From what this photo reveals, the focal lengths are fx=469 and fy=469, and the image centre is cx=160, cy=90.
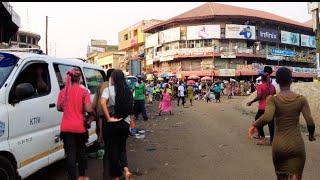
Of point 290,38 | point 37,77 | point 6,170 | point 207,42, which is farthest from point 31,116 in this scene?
point 290,38

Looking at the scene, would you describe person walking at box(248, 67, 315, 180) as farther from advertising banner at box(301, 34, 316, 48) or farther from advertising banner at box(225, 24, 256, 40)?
advertising banner at box(301, 34, 316, 48)

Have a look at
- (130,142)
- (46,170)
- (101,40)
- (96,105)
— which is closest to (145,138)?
(130,142)

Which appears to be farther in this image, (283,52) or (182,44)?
(283,52)

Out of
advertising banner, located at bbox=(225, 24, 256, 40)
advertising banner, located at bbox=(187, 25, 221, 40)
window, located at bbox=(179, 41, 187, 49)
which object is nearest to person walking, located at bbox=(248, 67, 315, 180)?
advertising banner, located at bbox=(187, 25, 221, 40)

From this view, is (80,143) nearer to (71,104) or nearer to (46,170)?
(71,104)

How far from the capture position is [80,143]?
260 inches

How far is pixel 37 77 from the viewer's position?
23.2 feet

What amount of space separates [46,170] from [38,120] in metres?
2.05

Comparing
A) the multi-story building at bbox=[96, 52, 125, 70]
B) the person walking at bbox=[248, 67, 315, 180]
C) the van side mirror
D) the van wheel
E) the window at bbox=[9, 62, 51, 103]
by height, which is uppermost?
the multi-story building at bbox=[96, 52, 125, 70]

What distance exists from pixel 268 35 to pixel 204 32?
38.0 ft

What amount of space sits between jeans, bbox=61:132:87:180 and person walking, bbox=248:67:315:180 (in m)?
2.60

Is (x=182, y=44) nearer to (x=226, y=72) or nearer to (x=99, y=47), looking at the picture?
(x=226, y=72)

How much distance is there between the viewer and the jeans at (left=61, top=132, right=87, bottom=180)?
21.3ft

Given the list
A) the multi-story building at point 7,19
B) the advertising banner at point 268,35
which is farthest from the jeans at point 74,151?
the advertising banner at point 268,35
